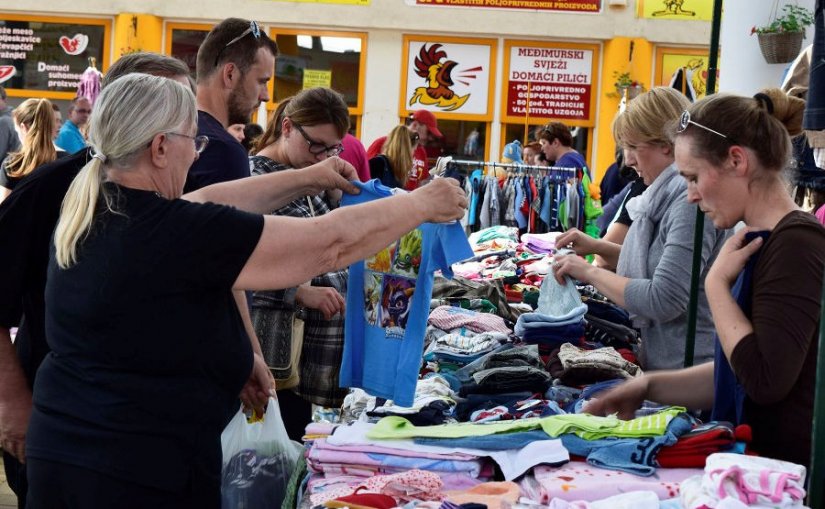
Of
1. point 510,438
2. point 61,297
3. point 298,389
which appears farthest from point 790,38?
point 61,297

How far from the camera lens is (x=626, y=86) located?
46.2 feet

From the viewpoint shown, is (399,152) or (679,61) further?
(679,61)

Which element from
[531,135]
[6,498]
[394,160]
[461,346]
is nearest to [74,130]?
[394,160]

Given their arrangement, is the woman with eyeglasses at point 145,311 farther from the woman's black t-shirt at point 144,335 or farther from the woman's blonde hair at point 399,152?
the woman's blonde hair at point 399,152

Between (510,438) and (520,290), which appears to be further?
(520,290)

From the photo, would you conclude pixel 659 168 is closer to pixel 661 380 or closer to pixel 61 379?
pixel 661 380

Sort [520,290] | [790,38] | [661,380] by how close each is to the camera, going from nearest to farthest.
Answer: [661,380] < [520,290] < [790,38]

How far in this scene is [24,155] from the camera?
641cm

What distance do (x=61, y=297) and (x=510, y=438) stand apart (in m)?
1.08

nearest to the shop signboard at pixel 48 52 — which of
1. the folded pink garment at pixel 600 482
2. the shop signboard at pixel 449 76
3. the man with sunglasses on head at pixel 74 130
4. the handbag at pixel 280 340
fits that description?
the shop signboard at pixel 449 76

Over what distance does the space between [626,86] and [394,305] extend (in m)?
11.5

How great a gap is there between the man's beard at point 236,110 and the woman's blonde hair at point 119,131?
1.17 meters

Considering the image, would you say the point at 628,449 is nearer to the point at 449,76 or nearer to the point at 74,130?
the point at 74,130

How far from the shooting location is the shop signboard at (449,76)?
1545 cm
